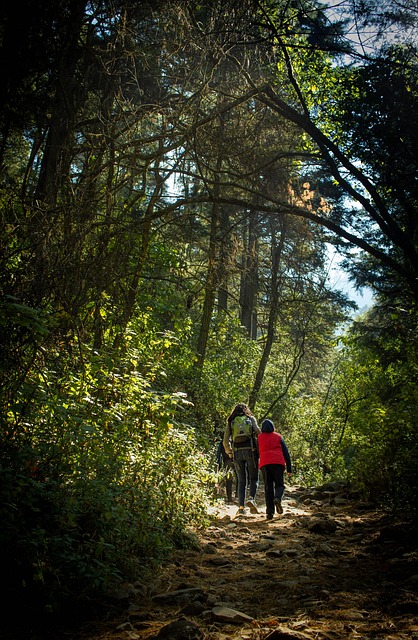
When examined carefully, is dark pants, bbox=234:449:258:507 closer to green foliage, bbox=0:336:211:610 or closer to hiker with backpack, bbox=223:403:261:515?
hiker with backpack, bbox=223:403:261:515

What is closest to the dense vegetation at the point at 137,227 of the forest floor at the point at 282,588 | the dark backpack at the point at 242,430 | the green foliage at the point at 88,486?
the green foliage at the point at 88,486

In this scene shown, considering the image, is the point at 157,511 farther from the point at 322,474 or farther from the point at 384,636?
the point at 322,474

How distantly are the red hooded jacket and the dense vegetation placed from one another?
3.35 ft

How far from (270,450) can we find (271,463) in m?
0.23

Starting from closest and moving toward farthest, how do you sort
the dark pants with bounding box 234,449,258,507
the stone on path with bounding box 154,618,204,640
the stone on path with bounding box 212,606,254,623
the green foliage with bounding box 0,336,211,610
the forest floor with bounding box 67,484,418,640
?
the stone on path with bounding box 154,618,204,640
the forest floor with bounding box 67,484,418,640
the stone on path with bounding box 212,606,254,623
the green foliage with bounding box 0,336,211,610
the dark pants with bounding box 234,449,258,507

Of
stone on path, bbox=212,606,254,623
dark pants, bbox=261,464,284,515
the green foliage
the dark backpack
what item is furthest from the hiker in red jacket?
stone on path, bbox=212,606,254,623

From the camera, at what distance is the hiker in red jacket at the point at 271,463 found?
986cm

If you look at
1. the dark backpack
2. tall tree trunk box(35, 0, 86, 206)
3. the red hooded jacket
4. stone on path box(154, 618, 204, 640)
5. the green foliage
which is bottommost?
stone on path box(154, 618, 204, 640)

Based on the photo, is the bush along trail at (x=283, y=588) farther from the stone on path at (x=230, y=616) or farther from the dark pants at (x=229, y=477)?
the dark pants at (x=229, y=477)

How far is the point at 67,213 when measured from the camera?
248 inches

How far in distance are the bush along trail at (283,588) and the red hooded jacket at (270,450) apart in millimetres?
1414

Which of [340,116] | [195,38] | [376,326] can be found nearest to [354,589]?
[195,38]

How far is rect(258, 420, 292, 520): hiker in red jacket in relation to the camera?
986 cm

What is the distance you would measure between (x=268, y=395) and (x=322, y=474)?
4.72 metres
